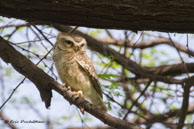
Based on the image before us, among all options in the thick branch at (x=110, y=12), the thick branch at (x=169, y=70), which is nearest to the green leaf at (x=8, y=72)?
the thick branch at (x=169, y=70)

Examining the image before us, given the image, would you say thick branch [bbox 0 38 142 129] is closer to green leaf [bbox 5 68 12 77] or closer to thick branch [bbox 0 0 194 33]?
thick branch [bbox 0 0 194 33]

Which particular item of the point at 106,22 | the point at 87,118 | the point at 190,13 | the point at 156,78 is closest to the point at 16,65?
the point at 106,22

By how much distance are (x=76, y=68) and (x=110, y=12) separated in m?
1.69

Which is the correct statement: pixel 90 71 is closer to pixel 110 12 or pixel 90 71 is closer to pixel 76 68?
pixel 76 68

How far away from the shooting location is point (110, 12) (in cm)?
266

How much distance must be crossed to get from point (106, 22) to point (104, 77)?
143 cm

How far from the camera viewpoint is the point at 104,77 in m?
4.07

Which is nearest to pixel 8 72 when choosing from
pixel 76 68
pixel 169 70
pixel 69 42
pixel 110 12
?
pixel 69 42

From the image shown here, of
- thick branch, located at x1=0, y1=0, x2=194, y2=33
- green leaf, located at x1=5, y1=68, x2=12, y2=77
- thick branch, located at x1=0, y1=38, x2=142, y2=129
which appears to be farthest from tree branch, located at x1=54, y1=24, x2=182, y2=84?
thick branch, located at x1=0, y1=0, x2=194, y2=33

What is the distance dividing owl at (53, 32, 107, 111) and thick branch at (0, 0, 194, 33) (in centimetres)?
149

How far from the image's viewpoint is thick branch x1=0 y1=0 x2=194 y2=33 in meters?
2.58

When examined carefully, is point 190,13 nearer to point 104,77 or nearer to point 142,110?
point 104,77

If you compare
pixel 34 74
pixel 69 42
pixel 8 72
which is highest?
pixel 69 42

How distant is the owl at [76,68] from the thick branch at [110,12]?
149cm
